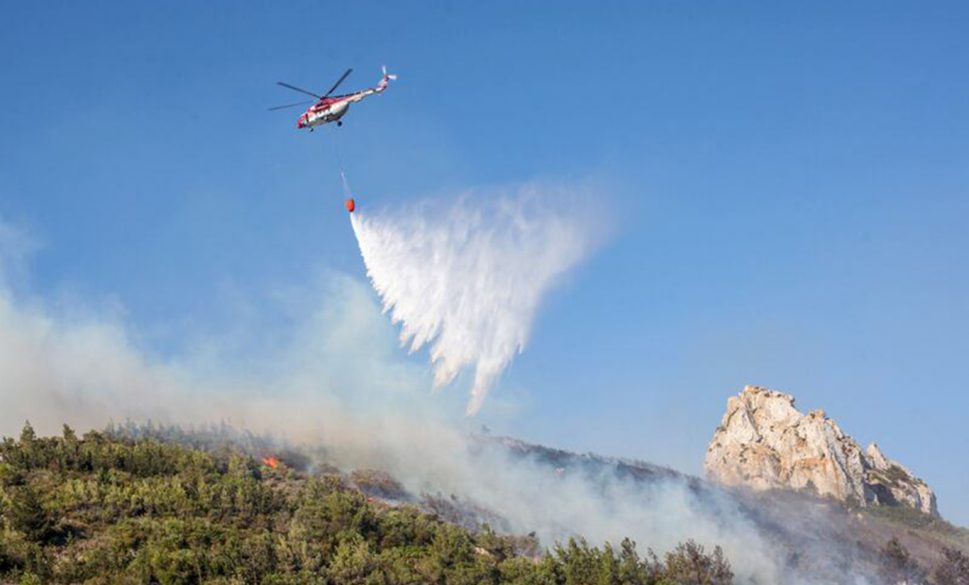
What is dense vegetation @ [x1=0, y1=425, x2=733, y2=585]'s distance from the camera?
272 ft

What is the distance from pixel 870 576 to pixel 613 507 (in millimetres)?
42796

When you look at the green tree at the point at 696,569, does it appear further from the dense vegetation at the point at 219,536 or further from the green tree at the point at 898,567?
the green tree at the point at 898,567

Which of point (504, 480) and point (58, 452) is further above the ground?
point (504, 480)

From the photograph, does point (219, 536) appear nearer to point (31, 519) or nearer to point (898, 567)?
point (31, 519)

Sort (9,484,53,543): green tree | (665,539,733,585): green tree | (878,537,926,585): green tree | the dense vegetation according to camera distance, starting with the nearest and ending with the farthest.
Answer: the dense vegetation
(9,484,53,543): green tree
(665,539,733,585): green tree
(878,537,926,585): green tree

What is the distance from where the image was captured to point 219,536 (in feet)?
310

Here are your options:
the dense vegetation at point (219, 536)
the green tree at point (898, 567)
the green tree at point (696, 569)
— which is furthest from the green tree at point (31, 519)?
the green tree at point (898, 567)

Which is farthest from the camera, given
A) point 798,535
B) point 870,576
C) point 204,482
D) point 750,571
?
point 798,535

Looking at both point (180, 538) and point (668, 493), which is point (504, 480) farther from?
point (180, 538)

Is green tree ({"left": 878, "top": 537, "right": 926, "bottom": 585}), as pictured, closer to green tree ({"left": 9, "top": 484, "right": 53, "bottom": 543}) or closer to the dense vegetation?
the dense vegetation

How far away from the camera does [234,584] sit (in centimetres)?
7762

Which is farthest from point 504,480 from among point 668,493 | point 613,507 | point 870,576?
point 870,576

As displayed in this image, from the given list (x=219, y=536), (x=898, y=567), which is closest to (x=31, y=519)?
(x=219, y=536)

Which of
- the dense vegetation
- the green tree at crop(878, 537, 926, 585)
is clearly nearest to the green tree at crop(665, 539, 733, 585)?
the dense vegetation
